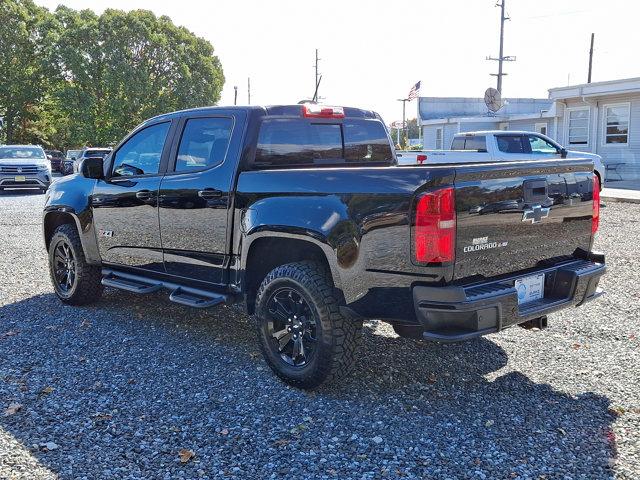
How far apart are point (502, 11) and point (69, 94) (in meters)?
28.9

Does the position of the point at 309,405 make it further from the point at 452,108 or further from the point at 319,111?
the point at 452,108

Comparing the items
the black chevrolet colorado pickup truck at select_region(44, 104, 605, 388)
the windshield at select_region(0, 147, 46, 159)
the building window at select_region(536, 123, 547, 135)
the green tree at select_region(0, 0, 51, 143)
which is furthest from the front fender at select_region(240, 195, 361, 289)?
the green tree at select_region(0, 0, 51, 143)

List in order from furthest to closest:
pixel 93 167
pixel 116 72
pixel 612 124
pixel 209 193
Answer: pixel 116 72, pixel 612 124, pixel 93 167, pixel 209 193

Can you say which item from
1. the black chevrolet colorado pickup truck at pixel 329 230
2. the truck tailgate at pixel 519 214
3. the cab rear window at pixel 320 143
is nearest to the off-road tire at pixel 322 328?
the black chevrolet colorado pickup truck at pixel 329 230

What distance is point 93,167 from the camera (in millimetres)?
5809

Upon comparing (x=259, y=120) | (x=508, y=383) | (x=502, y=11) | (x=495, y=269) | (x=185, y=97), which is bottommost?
(x=508, y=383)

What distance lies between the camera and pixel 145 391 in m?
4.22

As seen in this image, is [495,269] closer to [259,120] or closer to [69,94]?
[259,120]

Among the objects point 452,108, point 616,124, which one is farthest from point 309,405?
point 452,108

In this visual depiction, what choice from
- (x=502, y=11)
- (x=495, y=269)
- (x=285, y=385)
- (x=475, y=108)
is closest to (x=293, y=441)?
(x=285, y=385)

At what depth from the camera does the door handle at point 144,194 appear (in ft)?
17.6

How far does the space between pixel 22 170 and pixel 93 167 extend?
1762 cm

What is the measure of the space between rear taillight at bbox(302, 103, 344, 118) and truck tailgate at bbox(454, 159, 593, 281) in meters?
1.76

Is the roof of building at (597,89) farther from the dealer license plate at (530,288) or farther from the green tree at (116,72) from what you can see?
the green tree at (116,72)
